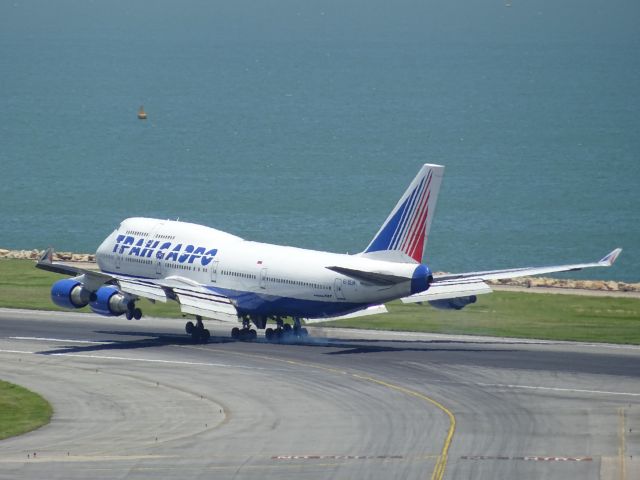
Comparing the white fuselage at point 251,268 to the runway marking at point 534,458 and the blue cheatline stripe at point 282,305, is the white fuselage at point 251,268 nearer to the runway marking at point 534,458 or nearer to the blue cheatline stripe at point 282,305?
the blue cheatline stripe at point 282,305

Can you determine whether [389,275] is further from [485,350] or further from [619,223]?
[619,223]

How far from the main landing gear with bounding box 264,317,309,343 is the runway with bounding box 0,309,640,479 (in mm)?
1134

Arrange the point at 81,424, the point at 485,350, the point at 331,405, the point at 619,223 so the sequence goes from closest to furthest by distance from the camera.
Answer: the point at 81,424 < the point at 331,405 < the point at 485,350 < the point at 619,223

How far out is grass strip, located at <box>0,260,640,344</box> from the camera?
90375mm

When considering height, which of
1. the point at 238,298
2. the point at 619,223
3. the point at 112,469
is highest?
the point at 619,223

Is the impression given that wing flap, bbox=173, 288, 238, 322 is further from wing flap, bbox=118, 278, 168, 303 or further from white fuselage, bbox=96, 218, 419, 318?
white fuselage, bbox=96, 218, 419, 318

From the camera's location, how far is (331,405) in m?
66.4

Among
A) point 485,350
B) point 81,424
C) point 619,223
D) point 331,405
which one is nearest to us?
point 81,424

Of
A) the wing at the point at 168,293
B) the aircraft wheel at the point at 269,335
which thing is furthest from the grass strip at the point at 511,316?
the wing at the point at 168,293

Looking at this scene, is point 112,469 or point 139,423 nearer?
point 112,469

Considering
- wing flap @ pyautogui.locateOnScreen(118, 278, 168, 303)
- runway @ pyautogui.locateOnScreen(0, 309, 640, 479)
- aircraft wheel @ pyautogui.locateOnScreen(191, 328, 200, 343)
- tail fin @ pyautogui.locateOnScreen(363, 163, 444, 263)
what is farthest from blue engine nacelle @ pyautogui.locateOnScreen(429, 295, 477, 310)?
wing flap @ pyautogui.locateOnScreen(118, 278, 168, 303)

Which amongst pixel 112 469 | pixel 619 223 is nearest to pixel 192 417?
pixel 112 469

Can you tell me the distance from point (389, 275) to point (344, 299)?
153 inches

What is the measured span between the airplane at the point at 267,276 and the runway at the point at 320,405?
2294 mm
